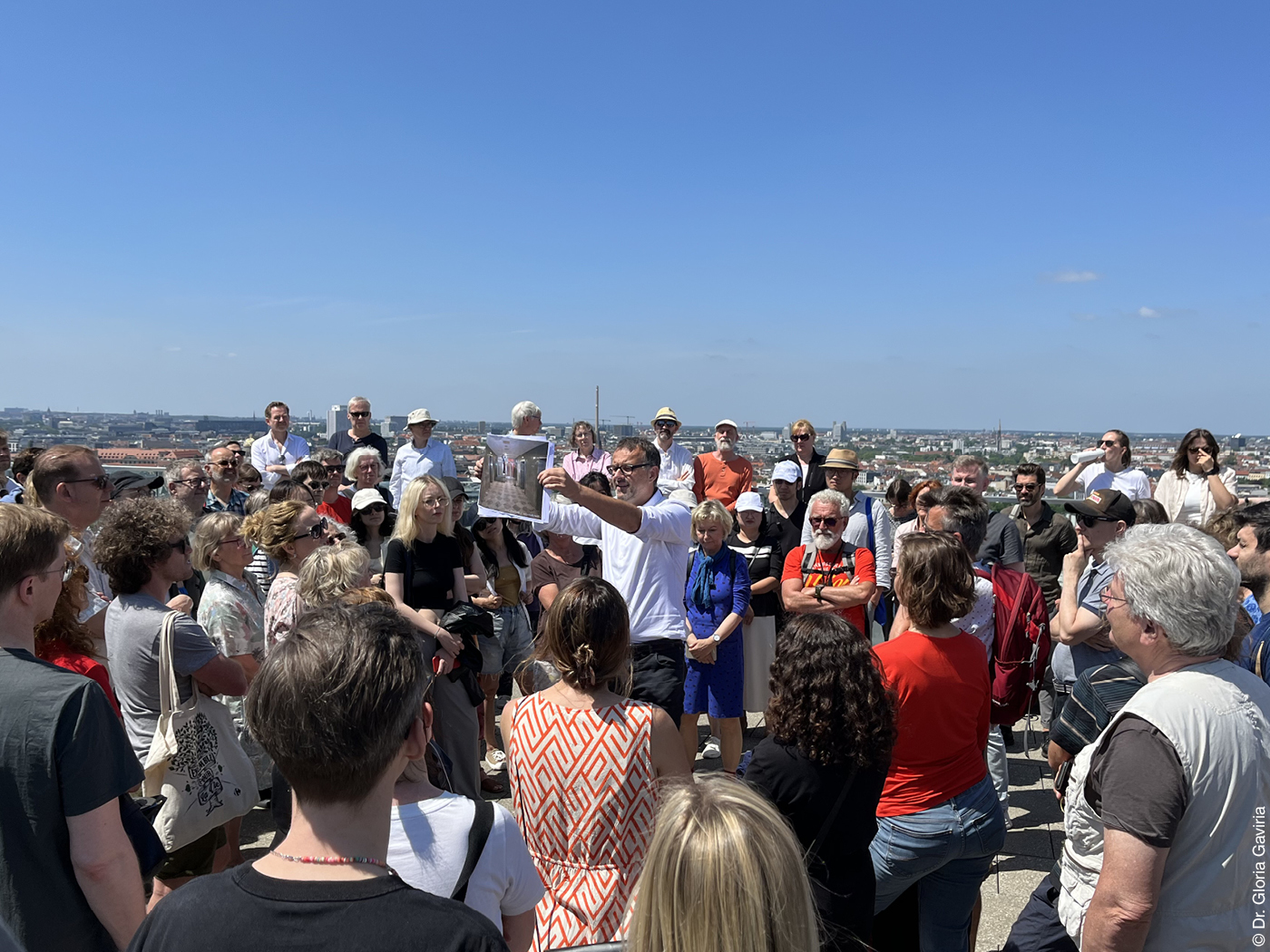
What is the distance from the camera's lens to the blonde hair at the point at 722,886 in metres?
1.25

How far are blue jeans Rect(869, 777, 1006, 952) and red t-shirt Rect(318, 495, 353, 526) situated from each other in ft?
16.2

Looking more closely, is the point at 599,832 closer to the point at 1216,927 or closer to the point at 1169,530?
the point at 1216,927

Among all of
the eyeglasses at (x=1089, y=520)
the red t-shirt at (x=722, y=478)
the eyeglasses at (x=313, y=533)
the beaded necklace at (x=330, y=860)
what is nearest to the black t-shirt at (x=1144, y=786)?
the beaded necklace at (x=330, y=860)

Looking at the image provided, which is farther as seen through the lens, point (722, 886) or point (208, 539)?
point (208, 539)

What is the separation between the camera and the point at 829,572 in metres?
5.29

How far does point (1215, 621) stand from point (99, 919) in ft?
9.12

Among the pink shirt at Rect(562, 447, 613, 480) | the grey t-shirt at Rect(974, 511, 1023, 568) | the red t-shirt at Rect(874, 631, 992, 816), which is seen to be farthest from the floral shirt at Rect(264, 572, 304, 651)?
the pink shirt at Rect(562, 447, 613, 480)

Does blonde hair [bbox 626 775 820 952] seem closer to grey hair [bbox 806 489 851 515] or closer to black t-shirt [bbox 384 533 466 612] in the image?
black t-shirt [bbox 384 533 466 612]

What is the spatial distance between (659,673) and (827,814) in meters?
1.94

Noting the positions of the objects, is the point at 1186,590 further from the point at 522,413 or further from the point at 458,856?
the point at 522,413

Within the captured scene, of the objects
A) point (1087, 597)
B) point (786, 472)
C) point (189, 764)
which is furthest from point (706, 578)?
point (189, 764)

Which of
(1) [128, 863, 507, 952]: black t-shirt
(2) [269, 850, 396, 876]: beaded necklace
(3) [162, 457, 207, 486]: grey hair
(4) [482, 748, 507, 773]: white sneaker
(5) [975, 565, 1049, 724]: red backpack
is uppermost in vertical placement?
(3) [162, 457, 207, 486]: grey hair

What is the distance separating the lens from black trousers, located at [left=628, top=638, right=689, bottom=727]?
4176 mm

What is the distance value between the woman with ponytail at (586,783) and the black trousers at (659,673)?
170 centimetres
